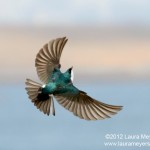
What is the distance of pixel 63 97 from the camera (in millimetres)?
4492

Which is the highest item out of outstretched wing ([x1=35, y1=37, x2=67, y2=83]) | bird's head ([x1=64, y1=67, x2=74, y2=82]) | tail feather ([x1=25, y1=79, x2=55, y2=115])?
outstretched wing ([x1=35, y1=37, x2=67, y2=83])

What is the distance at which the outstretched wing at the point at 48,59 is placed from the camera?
166 inches

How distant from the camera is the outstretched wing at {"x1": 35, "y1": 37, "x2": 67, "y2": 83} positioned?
4.22m

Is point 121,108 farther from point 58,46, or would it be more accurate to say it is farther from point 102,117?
point 58,46

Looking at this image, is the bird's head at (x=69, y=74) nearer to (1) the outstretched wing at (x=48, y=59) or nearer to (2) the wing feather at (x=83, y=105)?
(1) the outstretched wing at (x=48, y=59)

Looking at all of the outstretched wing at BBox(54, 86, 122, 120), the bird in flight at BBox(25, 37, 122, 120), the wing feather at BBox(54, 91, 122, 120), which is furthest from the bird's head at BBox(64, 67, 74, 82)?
→ the wing feather at BBox(54, 91, 122, 120)

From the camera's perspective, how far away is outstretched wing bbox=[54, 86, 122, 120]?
4230 mm

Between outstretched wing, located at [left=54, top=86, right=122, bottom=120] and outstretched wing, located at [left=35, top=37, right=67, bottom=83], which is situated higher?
outstretched wing, located at [left=35, top=37, right=67, bottom=83]

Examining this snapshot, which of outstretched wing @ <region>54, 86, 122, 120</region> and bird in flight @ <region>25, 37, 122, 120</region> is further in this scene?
outstretched wing @ <region>54, 86, 122, 120</region>

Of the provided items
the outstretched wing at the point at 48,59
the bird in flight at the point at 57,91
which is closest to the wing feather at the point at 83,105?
the bird in flight at the point at 57,91

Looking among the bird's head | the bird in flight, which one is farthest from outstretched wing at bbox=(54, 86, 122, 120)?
the bird's head

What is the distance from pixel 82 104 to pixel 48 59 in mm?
572

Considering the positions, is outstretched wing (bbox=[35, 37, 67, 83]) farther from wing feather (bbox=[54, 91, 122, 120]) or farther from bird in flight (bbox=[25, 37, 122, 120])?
wing feather (bbox=[54, 91, 122, 120])

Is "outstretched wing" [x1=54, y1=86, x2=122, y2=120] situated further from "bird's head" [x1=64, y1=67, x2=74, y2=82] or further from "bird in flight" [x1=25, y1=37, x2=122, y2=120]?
"bird's head" [x1=64, y1=67, x2=74, y2=82]
